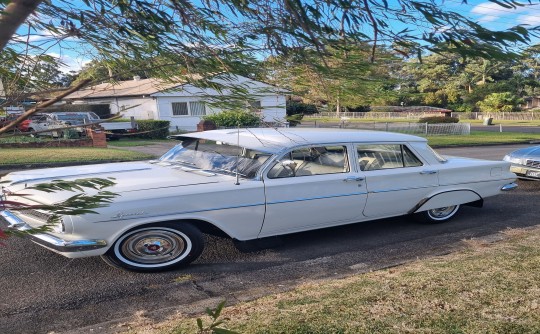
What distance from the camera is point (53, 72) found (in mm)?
2168

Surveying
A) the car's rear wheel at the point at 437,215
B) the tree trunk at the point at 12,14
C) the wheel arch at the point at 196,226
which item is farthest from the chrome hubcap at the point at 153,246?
the car's rear wheel at the point at 437,215

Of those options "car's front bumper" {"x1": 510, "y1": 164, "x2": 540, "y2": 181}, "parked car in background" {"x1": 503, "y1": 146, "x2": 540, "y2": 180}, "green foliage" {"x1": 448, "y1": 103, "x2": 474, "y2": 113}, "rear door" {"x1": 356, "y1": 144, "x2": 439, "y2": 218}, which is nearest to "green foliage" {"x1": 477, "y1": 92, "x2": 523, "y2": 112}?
"green foliage" {"x1": 448, "y1": 103, "x2": 474, "y2": 113}

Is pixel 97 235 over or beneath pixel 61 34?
beneath

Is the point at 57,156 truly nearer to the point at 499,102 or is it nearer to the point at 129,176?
the point at 129,176

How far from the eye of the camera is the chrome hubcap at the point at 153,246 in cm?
427

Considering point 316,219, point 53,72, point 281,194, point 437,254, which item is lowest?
point 437,254

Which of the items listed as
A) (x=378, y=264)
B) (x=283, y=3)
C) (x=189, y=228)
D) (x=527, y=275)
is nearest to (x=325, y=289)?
(x=378, y=264)

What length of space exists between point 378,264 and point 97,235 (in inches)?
110

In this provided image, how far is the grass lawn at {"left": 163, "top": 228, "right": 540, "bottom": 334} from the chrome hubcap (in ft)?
3.96

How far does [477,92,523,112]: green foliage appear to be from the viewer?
5525cm

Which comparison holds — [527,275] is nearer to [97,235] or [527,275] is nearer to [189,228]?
[189,228]

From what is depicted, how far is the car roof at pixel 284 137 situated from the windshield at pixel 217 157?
0.07m

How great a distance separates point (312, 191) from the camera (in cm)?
498

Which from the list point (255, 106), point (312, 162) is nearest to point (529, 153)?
point (312, 162)
